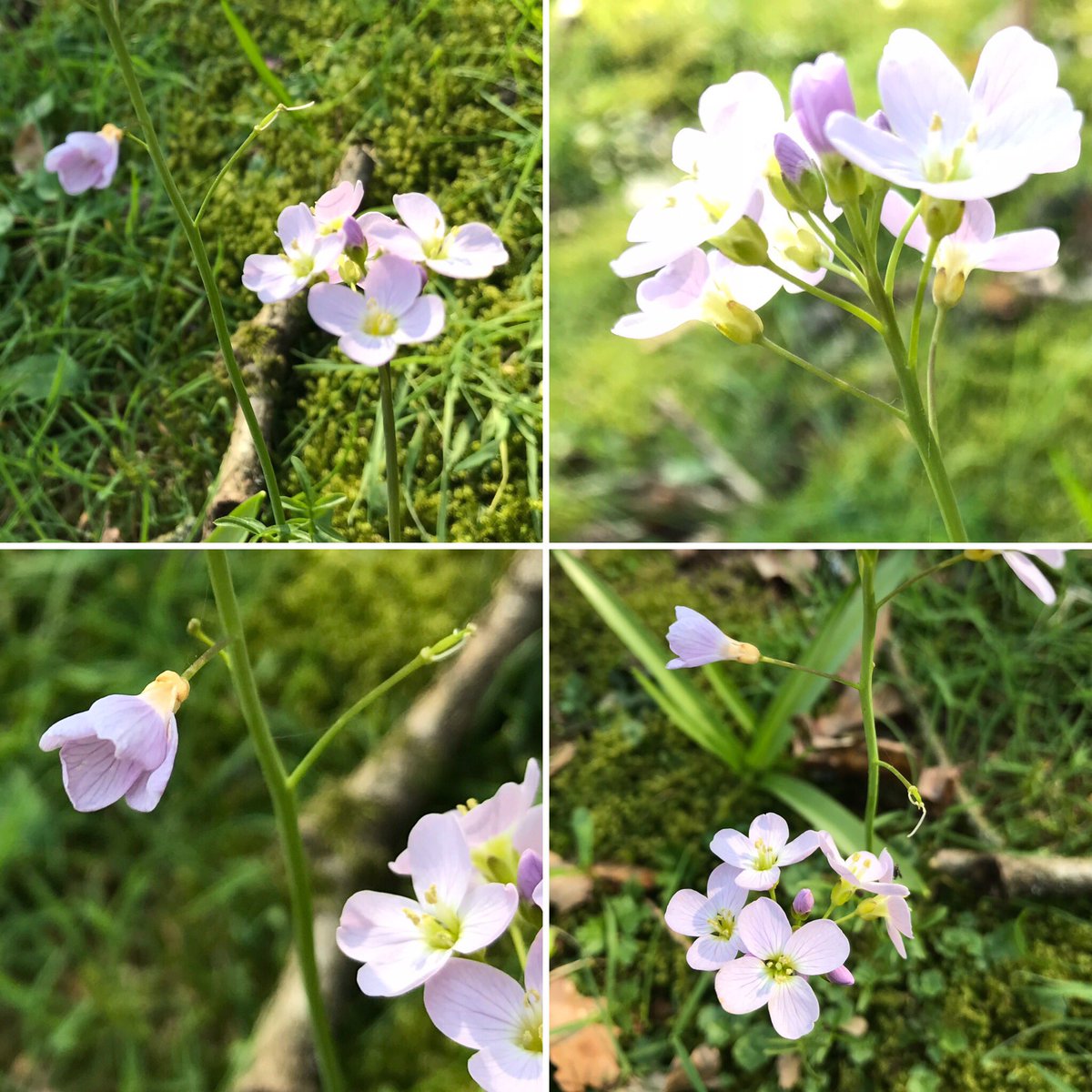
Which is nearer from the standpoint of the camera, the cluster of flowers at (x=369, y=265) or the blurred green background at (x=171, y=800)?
the cluster of flowers at (x=369, y=265)

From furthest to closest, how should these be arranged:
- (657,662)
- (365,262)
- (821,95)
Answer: (657,662) → (365,262) → (821,95)

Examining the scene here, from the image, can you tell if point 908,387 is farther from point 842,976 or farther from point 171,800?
point 171,800

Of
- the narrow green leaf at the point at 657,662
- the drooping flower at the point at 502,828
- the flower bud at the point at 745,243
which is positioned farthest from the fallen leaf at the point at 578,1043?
the flower bud at the point at 745,243

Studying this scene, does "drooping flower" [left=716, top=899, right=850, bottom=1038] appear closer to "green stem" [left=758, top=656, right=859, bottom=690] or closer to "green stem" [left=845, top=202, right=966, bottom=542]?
"green stem" [left=758, top=656, right=859, bottom=690]

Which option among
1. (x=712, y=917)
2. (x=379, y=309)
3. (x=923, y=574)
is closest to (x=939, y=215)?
(x=923, y=574)

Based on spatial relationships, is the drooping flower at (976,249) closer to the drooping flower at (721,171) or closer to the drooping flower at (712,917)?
the drooping flower at (721,171)

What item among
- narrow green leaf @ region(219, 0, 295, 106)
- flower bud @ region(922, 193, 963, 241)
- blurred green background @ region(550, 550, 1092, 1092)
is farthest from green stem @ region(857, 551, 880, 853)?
narrow green leaf @ region(219, 0, 295, 106)

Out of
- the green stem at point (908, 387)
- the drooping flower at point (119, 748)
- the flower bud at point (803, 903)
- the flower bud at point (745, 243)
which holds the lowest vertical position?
the flower bud at point (803, 903)

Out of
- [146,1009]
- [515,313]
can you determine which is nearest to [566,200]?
[515,313]
